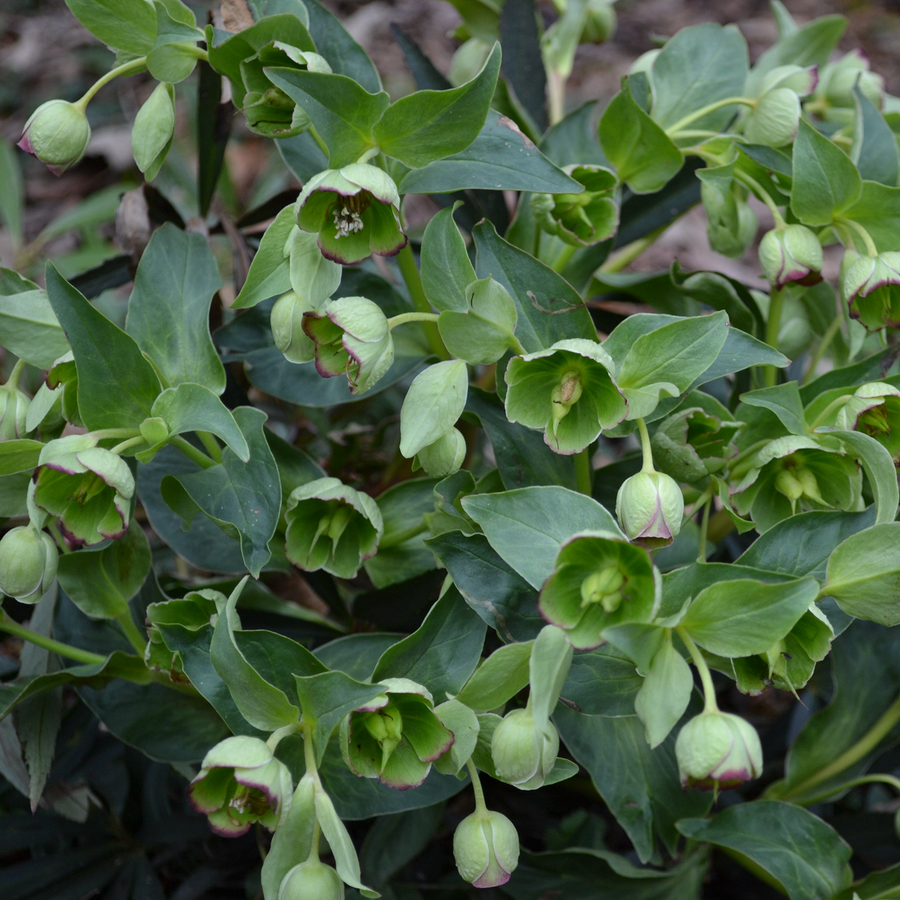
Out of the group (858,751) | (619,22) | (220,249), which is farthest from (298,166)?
(619,22)

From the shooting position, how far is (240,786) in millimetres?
553

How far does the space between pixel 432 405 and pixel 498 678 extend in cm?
19

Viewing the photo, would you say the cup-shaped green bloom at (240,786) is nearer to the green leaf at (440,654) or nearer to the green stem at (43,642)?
the green leaf at (440,654)

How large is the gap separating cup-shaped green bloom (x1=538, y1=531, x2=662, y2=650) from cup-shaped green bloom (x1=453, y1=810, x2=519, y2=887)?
0.49 ft

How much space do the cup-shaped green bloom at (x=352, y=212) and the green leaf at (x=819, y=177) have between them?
0.33 m

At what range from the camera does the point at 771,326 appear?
0.79 m

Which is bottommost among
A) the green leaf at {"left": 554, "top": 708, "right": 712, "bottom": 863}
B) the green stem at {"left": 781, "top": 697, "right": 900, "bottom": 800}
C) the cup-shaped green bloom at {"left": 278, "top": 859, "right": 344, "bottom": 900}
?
the green stem at {"left": 781, "top": 697, "right": 900, "bottom": 800}

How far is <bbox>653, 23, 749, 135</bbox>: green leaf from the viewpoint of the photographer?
897 mm

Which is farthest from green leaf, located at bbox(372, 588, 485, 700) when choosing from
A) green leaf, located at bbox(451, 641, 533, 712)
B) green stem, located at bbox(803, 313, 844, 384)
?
green stem, located at bbox(803, 313, 844, 384)

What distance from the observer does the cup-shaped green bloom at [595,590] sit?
51 centimetres

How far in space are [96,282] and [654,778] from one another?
754 millimetres

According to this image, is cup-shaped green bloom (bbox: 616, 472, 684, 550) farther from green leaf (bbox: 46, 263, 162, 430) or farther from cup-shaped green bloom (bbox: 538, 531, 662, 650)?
green leaf (bbox: 46, 263, 162, 430)

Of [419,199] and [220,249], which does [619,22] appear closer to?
[419,199]

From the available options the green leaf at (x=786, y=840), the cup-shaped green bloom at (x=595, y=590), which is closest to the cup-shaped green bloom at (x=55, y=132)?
the cup-shaped green bloom at (x=595, y=590)
